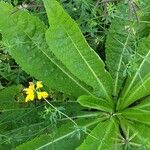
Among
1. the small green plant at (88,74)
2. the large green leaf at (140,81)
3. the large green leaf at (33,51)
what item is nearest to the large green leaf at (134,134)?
the small green plant at (88,74)

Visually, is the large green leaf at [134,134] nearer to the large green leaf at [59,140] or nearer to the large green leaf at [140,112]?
the large green leaf at [140,112]

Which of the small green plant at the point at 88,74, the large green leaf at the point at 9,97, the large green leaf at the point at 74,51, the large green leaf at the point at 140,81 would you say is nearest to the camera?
the large green leaf at the point at 74,51

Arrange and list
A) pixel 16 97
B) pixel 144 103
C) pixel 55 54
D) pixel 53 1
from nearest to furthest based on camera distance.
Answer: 1. pixel 53 1
2. pixel 55 54
3. pixel 144 103
4. pixel 16 97

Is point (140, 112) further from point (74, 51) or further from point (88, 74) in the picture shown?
point (74, 51)

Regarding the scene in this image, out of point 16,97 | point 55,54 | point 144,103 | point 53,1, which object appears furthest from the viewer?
point 16,97

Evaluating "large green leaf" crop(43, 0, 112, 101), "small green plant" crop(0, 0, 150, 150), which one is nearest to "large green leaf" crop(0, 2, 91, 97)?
"small green plant" crop(0, 0, 150, 150)

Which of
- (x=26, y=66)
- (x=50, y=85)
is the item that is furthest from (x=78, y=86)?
(x=26, y=66)

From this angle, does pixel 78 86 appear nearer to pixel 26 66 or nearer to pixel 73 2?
pixel 26 66


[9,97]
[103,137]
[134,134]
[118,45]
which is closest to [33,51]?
[9,97]
